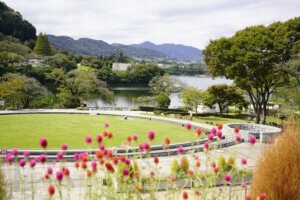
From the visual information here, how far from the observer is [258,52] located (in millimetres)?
19672

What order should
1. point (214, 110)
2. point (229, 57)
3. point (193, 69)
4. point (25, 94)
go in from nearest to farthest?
point (229, 57)
point (25, 94)
point (214, 110)
point (193, 69)

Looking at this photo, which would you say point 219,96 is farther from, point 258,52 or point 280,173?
point 280,173

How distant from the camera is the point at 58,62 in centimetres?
6297

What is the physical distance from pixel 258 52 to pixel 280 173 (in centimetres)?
1766

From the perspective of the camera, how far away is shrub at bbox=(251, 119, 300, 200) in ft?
14.0

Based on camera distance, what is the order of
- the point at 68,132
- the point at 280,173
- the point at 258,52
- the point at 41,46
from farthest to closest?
the point at 41,46
the point at 258,52
the point at 68,132
the point at 280,173

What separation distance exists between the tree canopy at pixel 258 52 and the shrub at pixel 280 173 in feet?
52.8

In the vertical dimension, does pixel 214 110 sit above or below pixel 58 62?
below

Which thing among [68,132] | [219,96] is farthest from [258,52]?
[68,132]

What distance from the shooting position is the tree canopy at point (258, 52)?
19031 millimetres

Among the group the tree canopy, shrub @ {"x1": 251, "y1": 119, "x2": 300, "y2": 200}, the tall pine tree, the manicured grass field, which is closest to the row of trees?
the tree canopy

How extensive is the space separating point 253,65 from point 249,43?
206cm

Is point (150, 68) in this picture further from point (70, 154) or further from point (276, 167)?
point (276, 167)

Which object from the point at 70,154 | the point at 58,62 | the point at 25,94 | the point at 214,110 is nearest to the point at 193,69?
the point at 58,62
